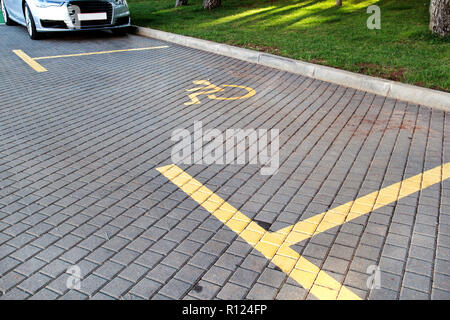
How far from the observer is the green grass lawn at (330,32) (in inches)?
312

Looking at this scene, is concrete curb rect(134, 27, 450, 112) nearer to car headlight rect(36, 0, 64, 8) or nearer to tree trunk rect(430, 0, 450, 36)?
car headlight rect(36, 0, 64, 8)

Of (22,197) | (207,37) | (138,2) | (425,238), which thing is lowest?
(425,238)

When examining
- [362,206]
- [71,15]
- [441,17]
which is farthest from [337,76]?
[71,15]

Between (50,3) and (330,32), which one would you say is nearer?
(50,3)

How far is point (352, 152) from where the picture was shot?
5.05m

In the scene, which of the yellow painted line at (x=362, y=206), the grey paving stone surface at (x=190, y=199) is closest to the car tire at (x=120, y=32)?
the grey paving stone surface at (x=190, y=199)

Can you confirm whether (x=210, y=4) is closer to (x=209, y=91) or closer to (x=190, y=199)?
(x=209, y=91)

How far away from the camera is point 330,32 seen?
1091cm

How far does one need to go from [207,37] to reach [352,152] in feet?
22.4

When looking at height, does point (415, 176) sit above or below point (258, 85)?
below

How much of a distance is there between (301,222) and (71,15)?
9600mm

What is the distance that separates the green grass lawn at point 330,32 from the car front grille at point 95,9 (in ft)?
5.19

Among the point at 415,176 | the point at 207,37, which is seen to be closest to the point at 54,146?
the point at 415,176
